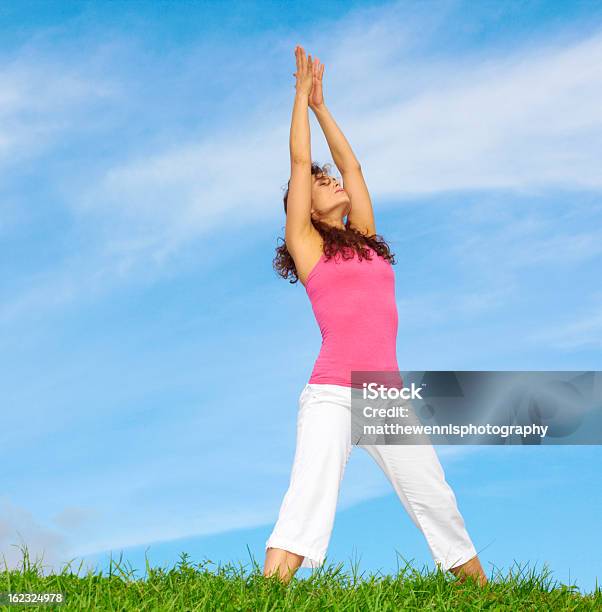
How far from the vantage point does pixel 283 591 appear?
18.0 feet

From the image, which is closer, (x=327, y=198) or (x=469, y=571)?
(x=469, y=571)

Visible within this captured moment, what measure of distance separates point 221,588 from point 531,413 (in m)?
3.29

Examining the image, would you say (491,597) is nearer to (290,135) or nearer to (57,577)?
(57,577)

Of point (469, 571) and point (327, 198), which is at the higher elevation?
point (327, 198)

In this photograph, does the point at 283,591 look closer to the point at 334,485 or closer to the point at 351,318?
the point at 334,485

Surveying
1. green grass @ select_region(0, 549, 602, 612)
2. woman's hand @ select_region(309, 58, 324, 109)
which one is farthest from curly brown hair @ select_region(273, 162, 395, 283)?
green grass @ select_region(0, 549, 602, 612)

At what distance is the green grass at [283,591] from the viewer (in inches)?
209

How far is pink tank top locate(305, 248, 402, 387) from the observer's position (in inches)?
239

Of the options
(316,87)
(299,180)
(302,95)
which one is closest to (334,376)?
(299,180)

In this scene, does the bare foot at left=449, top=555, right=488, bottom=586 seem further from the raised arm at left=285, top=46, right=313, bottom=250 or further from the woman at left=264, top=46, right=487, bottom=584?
the raised arm at left=285, top=46, right=313, bottom=250

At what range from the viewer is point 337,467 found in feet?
19.3

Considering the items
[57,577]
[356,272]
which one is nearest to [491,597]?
[356,272]

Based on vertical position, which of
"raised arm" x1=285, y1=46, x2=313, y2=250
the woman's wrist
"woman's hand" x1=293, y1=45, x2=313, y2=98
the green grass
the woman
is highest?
"woman's hand" x1=293, y1=45, x2=313, y2=98

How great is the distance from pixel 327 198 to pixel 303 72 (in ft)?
3.37
